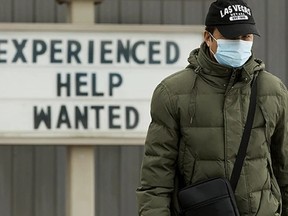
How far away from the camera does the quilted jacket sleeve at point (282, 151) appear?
4059mm

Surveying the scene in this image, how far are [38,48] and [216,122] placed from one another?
2518mm

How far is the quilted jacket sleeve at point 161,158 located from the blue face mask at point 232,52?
0.80 feet

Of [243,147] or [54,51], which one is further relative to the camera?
[54,51]

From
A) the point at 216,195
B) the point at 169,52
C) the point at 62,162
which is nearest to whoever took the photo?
the point at 216,195

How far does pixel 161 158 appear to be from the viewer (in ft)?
13.0

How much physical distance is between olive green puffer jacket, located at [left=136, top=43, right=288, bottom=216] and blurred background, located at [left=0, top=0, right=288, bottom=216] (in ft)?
11.1

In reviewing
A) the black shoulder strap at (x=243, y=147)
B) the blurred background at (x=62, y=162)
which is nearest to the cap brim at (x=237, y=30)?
the black shoulder strap at (x=243, y=147)

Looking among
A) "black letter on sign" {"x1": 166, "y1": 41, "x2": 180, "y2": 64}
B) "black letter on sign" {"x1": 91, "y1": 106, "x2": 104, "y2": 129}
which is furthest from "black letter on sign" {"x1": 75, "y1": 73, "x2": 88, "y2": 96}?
"black letter on sign" {"x1": 166, "y1": 41, "x2": 180, "y2": 64}

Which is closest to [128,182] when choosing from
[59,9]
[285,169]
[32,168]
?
[32,168]

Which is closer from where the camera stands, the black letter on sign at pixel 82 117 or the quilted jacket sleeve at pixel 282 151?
the quilted jacket sleeve at pixel 282 151

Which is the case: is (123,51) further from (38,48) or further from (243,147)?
(243,147)

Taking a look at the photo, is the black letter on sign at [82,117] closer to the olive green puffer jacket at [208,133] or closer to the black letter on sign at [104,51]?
the black letter on sign at [104,51]

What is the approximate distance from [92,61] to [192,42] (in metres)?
0.62

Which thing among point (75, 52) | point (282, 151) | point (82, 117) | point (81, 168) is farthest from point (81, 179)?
point (282, 151)
